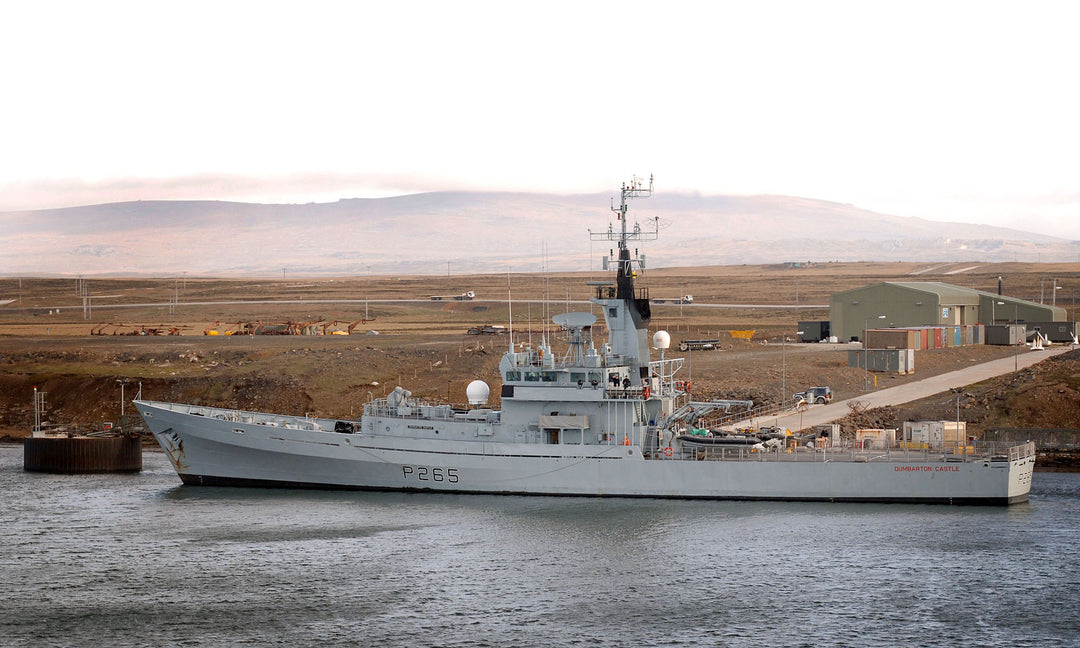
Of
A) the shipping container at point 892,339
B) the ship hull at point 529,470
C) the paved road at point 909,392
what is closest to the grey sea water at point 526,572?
the ship hull at point 529,470

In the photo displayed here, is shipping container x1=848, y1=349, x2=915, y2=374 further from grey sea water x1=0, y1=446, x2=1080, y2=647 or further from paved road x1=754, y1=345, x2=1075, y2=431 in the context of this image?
grey sea water x1=0, y1=446, x2=1080, y2=647

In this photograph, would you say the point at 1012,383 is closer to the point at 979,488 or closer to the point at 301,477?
the point at 979,488

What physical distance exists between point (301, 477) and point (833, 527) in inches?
759

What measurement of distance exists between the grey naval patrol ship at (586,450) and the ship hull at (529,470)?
5 centimetres

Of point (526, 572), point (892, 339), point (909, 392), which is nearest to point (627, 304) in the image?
point (526, 572)

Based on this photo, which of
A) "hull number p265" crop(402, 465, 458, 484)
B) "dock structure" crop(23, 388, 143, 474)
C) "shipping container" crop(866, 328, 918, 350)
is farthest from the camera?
"shipping container" crop(866, 328, 918, 350)

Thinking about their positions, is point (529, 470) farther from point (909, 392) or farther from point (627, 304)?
point (909, 392)

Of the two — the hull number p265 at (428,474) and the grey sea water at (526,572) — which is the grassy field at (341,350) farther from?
the grey sea water at (526,572)

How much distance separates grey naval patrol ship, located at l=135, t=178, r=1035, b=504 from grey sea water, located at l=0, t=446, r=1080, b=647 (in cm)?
89

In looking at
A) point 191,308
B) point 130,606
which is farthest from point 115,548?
point 191,308

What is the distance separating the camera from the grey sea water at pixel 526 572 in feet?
91.6

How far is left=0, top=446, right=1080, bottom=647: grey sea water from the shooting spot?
2792 cm

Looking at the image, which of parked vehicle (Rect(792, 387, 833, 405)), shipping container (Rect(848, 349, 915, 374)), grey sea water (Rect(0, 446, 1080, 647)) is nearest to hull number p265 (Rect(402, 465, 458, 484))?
grey sea water (Rect(0, 446, 1080, 647))

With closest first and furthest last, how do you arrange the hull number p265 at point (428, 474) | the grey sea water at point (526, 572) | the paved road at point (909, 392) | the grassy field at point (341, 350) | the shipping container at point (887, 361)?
the grey sea water at point (526, 572) → the hull number p265 at point (428, 474) → the paved road at point (909, 392) → the grassy field at point (341, 350) → the shipping container at point (887, 361)
